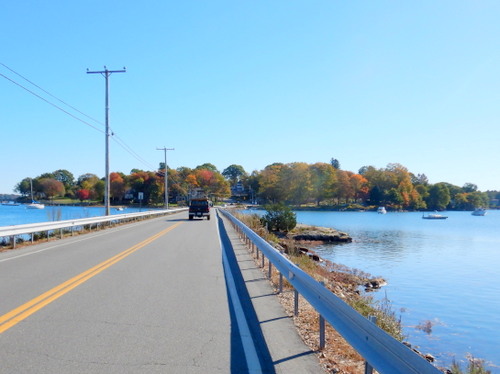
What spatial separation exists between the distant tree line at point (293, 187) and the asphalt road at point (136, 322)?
10303cm

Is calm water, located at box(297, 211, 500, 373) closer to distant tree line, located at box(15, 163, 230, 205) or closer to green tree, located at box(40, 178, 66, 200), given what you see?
distant tree line, located at box(15, 163, 230, 205)

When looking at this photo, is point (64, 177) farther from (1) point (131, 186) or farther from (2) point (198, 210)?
(2) point (198, 210)

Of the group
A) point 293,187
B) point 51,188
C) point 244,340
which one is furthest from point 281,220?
point 51,188

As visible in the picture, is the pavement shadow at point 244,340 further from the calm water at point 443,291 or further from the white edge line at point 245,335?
the calm water at point 443,291

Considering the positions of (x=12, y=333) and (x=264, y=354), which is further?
(x=12, y=333)

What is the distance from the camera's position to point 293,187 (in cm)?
11762

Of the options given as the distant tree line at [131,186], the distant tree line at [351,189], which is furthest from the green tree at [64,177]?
the distant tree line at [351,189]

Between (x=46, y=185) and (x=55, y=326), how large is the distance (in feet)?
464

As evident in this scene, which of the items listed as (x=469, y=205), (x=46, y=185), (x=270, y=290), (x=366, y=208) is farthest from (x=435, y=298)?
(x=469, y=205)

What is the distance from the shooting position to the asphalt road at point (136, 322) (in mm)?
5066

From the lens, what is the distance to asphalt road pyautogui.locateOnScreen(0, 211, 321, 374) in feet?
16.6

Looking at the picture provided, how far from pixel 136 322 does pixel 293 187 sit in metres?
112

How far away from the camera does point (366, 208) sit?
456 feet

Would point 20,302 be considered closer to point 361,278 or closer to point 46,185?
point 361,278
